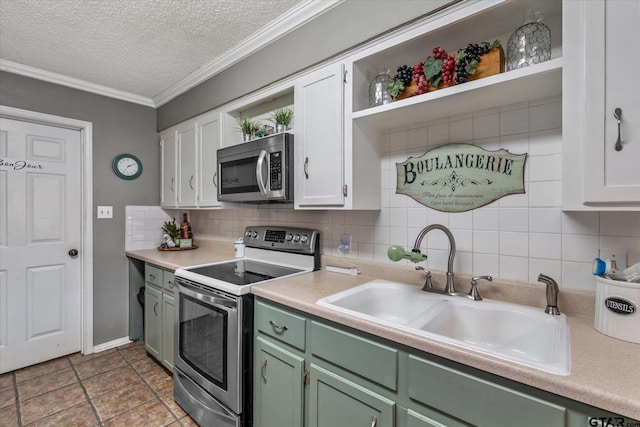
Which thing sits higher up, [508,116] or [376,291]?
[508,116]

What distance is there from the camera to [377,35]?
142cm

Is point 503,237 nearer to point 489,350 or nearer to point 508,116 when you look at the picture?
point 508,116

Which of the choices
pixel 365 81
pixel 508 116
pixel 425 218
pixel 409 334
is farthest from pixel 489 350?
pixel 365 81

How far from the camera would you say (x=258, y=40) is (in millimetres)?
1991

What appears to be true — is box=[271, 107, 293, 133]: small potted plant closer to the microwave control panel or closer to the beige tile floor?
the microwave control panel

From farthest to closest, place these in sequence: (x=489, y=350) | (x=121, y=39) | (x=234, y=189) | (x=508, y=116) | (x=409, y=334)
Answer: (x=234, y=189)
(x=121, y=39)
(x=508, y=116)
(x=409, y=334)
(x=489, y=350)

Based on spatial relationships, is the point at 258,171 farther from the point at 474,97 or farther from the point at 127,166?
the point at 127,166

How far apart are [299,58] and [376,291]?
1.38 meters

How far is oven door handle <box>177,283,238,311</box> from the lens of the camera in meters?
1.55

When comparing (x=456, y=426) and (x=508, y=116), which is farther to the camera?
(x=508, y=116)

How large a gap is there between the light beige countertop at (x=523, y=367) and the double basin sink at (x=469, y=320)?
0.03 meters

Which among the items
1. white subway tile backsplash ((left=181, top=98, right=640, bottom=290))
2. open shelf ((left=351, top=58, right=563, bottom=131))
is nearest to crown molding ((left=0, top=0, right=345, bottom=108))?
open shelf ((left=351, top=58, right=563, bottom=131))

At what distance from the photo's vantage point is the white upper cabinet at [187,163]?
2662mm

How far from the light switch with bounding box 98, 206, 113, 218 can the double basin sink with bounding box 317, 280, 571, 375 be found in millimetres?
2489
